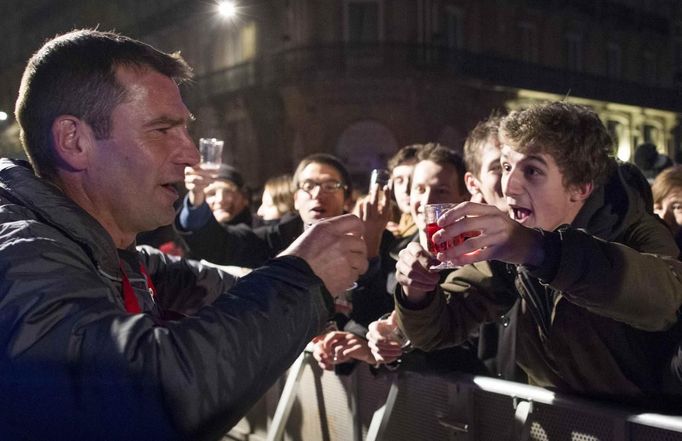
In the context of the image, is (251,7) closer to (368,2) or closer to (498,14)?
(368,2)

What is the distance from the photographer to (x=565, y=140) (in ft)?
8.99

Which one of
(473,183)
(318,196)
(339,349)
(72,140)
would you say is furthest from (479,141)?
(72,140)

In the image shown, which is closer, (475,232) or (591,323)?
(475,232)

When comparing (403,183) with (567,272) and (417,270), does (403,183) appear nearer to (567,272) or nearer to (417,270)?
(417,270)

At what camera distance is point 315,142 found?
72.1 ft

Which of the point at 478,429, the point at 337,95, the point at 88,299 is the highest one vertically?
the point at 337,95

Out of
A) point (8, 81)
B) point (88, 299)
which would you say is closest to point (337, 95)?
point (88, 299)

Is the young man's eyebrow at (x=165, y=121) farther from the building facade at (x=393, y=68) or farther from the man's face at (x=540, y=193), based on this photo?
the building facade at (x=393, y=68)

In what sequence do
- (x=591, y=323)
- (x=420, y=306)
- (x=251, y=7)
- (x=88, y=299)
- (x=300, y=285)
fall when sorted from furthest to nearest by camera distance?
1. (x=251, y=7)
2. (x=420, y=306)
3. (x=591, y=323)
4. (x=300, y=285)
5. (x=88, y=299)

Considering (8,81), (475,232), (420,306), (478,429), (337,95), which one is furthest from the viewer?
(8,81)

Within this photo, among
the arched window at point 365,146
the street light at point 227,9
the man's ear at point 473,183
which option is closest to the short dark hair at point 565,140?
the man's ear at point 473,183

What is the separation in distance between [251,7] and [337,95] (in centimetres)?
492

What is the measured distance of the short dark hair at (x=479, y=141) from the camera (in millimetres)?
3607

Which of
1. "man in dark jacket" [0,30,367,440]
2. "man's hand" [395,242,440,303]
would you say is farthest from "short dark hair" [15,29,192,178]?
"man's hand" [395,242,440,303]
